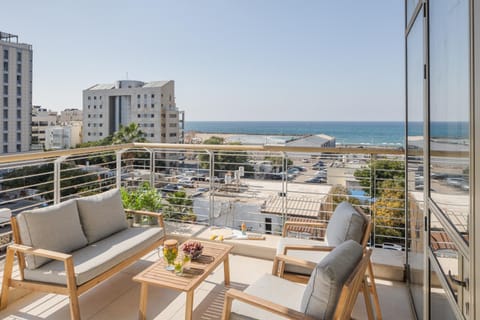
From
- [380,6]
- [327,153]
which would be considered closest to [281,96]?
[380,6]

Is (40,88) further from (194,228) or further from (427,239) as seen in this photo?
(427,239)

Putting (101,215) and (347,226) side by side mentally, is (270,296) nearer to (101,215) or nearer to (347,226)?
(347,226)

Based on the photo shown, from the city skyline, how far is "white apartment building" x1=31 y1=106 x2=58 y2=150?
A: 0.99 metres

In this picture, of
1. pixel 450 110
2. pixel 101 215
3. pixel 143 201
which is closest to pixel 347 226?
pixel 450 110

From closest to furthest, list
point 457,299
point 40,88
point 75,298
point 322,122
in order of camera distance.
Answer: point 457,299
point 75,298
point 40,88
point 322,122

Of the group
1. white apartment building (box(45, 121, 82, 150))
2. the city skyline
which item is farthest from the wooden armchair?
white apartment building (box(45, 121, 82, 150))

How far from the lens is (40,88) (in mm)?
27141

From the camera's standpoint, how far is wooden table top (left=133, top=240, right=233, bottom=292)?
6.61ft

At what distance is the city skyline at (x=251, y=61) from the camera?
599 inches

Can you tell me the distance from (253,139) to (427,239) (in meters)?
29.6

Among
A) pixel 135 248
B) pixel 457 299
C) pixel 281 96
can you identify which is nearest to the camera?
pixel 457 299

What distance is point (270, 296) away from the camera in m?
1.80

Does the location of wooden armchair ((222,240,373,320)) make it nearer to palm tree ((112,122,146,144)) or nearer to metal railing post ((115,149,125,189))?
metal railing post ((115,149,125,189))

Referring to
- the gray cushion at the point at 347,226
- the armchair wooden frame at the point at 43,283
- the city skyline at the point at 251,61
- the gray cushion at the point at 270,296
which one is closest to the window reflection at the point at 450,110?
the gray cushion at the point at 347,226
